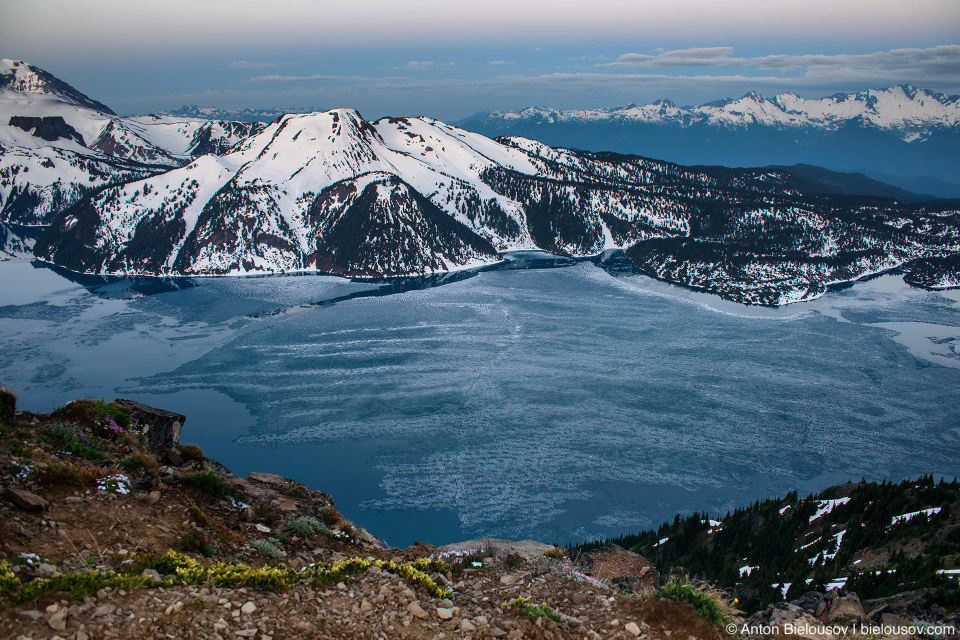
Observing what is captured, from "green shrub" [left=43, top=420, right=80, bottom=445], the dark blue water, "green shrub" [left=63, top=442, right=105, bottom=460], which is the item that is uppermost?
"green shrub" [left=43, top=420, right=80, bottom=445]

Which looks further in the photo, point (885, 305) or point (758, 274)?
point (758, 274)

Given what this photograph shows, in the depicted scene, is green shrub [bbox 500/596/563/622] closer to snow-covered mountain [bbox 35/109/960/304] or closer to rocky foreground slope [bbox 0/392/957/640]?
rocky foreground slope [bbox 0/392/957/640]

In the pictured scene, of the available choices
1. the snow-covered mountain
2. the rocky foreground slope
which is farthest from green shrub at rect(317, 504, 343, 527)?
the snow-covered mountain

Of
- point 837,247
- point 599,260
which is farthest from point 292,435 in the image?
point 837,247

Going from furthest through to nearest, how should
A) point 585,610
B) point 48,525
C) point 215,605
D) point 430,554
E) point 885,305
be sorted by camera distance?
point 885,305 → point 430,554 → point 585,610 → point 48,525 → point 215,605

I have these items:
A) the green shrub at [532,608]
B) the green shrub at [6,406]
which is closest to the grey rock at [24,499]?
the green shrub at [6,406]

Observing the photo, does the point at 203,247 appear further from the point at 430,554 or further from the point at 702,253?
the point at 430,554

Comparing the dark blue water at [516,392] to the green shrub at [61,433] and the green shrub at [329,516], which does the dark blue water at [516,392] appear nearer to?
the green shrub at [329,516]
